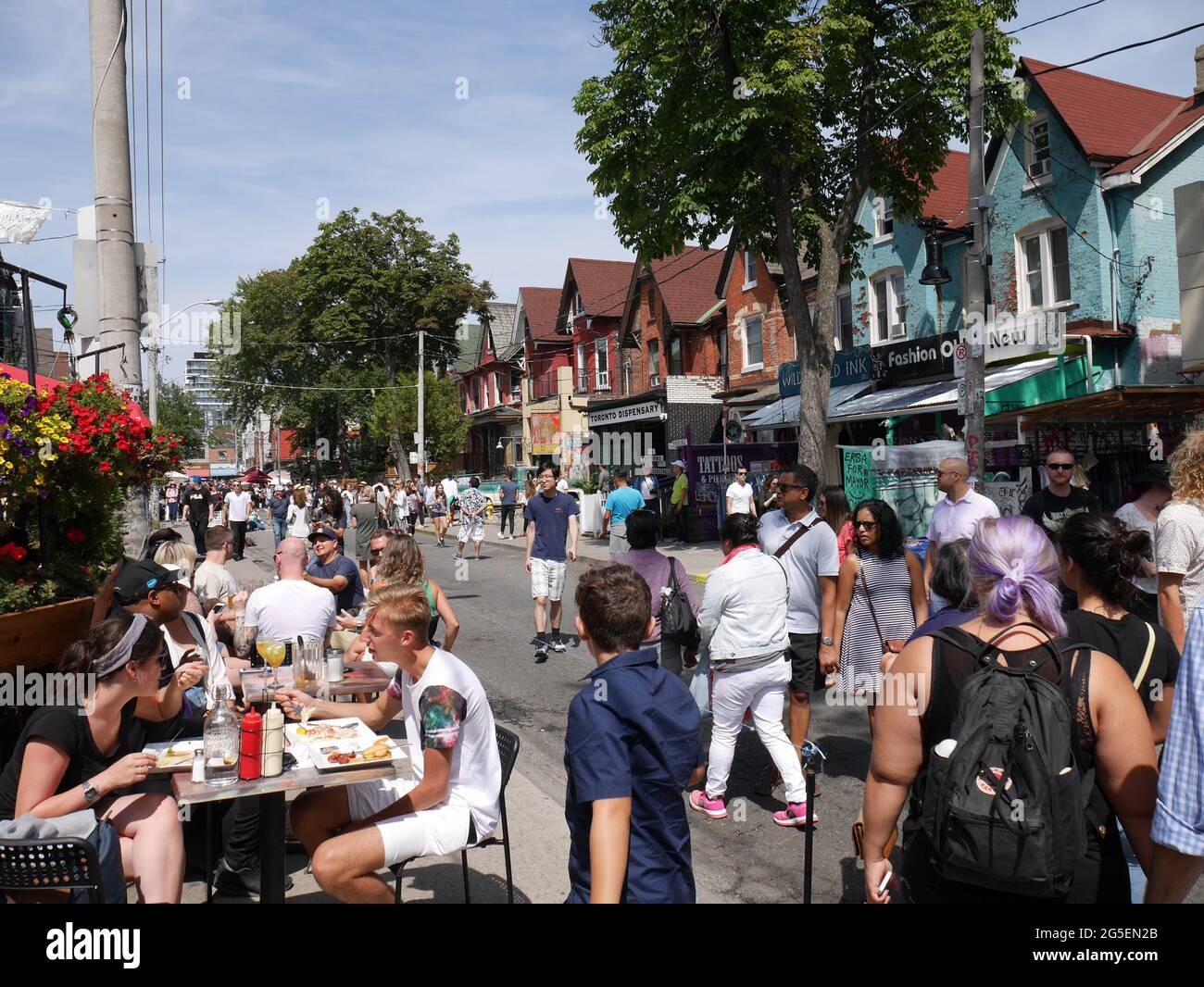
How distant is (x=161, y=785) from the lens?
4062 millimetres

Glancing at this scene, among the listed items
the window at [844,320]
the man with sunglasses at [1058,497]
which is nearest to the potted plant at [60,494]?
the man with sunglasses at [1058,497]

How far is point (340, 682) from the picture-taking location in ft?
17.7

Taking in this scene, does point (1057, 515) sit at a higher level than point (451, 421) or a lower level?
lower

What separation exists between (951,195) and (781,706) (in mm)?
22611

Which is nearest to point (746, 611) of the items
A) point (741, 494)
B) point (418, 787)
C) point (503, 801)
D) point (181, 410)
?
point (503, 801)

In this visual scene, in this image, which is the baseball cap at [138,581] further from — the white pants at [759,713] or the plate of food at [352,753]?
the white pants at [759,713]

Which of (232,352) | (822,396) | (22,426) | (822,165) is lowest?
(22,426)

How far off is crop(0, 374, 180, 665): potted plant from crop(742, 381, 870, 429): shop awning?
1773cm

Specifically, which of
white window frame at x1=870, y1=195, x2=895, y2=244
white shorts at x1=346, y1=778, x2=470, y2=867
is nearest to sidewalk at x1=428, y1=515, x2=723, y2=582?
white window frame at x1=870, y1=195, x2=895, y2=244

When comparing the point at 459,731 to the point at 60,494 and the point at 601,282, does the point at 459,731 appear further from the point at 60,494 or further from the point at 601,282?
the point at 601,282
